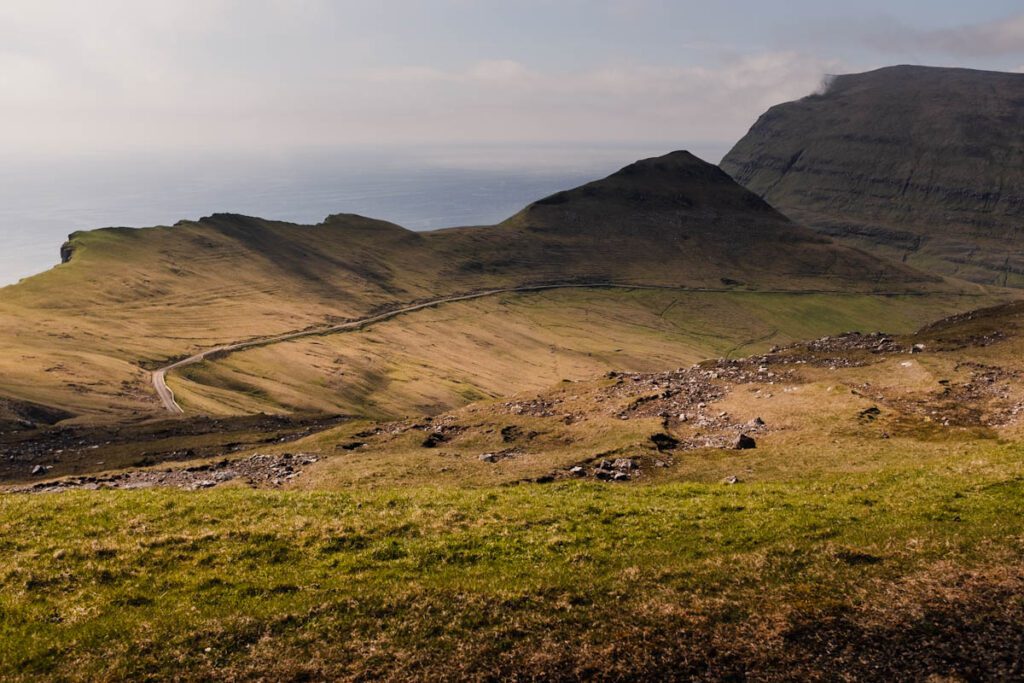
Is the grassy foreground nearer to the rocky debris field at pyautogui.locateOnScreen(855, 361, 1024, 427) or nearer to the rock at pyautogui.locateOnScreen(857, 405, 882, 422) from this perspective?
the rock at pyautogui.locateOnScreen(857, 405, 882, 422)

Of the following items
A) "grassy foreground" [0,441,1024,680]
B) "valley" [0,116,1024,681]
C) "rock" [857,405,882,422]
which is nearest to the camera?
"grassy foreground" [0,441,1024,680]

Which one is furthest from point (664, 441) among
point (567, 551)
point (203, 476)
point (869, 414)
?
point (203, 476)

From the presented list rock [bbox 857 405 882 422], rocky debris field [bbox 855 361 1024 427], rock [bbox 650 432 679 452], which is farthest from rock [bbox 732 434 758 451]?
rocky debris field [bbox 855 361 1024 427]

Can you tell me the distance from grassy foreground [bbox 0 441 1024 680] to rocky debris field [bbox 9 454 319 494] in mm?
16486

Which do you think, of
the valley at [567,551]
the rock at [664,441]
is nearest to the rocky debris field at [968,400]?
the valley at [567,551]

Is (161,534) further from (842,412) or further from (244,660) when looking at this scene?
(842,412)

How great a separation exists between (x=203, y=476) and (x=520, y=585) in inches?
1454

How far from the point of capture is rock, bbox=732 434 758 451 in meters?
46.3

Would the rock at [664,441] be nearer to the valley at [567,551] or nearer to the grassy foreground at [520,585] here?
the valley at [567,551]

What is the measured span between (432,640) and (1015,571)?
1859 centimetres

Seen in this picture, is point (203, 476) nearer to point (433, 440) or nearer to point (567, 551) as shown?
point (433, 440)

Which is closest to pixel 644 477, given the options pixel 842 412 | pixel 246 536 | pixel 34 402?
pixel 842 412

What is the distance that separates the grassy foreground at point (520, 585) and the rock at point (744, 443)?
15239 millimetres

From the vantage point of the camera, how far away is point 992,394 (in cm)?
5322
